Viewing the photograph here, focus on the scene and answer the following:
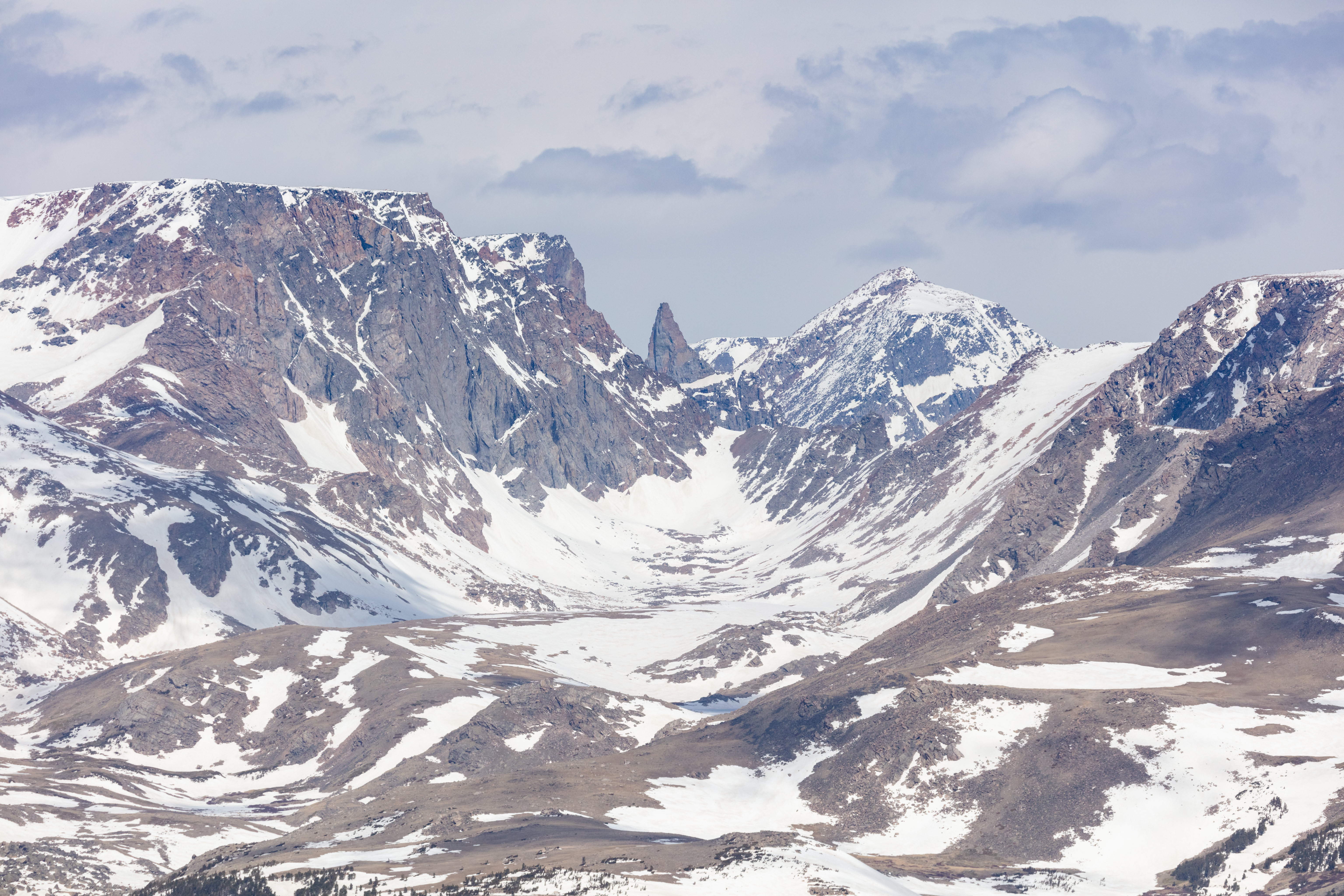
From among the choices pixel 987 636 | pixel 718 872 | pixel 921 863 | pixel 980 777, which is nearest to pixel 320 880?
pixel 718 872

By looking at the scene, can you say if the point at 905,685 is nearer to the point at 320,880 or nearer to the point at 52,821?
the point at 320,880

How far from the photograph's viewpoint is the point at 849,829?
140125 mm

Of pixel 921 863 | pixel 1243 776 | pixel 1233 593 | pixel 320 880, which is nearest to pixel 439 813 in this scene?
pixel 320 880

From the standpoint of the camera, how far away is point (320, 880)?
354 ft

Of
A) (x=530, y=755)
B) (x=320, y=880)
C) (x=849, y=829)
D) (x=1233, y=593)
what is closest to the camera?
(x=320, y=880)

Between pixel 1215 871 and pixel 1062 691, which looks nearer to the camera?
pixel 1215 871

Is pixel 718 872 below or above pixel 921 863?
above

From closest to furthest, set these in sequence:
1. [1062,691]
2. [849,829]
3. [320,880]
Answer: [320,880]
[849,829]
[1062,691]

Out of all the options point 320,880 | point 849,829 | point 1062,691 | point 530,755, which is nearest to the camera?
point 320,880

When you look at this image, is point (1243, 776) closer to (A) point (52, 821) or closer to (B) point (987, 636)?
(B) point (987, 636)

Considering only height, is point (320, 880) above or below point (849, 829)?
above

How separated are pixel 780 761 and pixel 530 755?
50223mm

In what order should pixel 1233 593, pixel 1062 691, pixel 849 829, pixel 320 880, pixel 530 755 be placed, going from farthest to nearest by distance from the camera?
1. pixel 530 755
2. pixel 1233 593
3. pixel 1062 691
4. pixel 849 829
5. pixel 320 880

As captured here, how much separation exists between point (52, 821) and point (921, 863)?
95.4 meters
